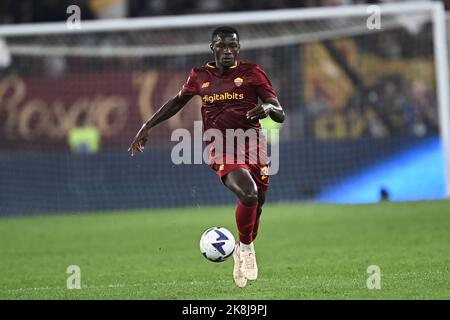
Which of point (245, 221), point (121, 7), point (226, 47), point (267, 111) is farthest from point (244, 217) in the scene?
point (121, 7)

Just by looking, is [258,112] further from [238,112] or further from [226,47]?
[226,47]

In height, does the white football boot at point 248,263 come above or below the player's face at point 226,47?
below

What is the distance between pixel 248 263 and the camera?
807cm

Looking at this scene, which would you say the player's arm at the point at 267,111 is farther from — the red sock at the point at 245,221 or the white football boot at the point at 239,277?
the white football boot at the point at 239,277

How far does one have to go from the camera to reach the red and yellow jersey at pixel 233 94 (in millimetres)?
8289

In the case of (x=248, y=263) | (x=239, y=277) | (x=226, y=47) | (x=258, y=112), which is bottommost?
(x=239, y=277)

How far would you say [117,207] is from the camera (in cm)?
1762

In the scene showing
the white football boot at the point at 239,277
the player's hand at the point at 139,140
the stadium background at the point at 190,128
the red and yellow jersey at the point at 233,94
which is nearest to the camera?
the white football boot at the point at 239,277

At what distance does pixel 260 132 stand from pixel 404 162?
877cm

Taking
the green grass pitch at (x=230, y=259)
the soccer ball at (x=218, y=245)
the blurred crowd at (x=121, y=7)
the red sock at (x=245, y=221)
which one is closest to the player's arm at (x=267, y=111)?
the red sock at (x=245, y=221)

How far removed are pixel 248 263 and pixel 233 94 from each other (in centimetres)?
144

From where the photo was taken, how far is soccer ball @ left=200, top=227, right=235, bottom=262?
8.04m

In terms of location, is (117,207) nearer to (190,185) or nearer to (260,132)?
(190,185)

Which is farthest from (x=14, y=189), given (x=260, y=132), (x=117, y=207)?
(x=260, y=132)
